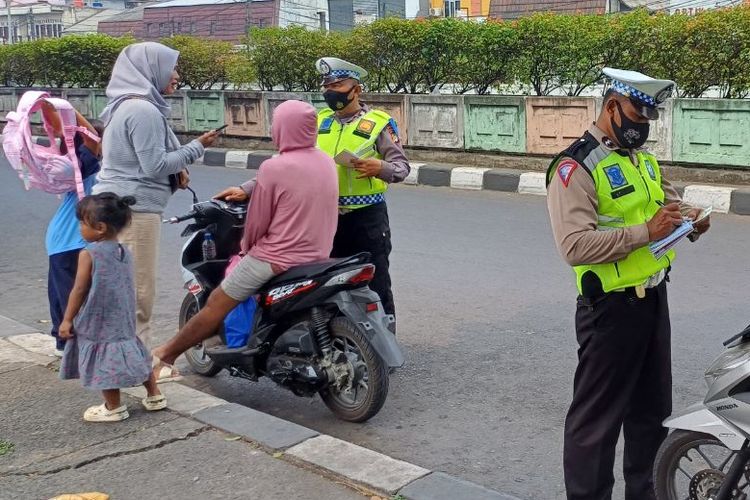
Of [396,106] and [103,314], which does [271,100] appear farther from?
[103,314]

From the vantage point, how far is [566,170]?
9.79 feet

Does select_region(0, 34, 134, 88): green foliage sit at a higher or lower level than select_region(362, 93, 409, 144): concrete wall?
higher

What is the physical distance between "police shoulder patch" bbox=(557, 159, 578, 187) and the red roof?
3284cm

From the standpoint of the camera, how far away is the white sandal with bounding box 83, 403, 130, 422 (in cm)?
434

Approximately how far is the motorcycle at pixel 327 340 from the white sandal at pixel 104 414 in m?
0.58

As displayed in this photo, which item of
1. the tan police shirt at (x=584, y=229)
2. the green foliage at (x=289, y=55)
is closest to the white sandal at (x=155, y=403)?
the tan police shirt at (x=584, y=229)

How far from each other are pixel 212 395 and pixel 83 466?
1.14m

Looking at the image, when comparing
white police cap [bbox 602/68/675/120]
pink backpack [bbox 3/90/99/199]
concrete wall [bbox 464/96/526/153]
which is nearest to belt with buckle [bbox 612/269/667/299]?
white police cap [bbox 602/68/675/120]

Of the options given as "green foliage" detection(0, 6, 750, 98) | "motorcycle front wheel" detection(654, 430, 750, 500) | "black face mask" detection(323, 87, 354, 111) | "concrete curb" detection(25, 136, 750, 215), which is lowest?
"motorcycle front wheel" detection(654, 430, 750, 500)

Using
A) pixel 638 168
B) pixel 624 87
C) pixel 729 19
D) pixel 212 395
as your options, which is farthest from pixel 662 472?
pixel 729 19

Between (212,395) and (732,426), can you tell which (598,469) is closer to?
(732,426)

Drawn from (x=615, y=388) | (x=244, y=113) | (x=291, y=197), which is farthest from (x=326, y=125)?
(x=244, y=113)

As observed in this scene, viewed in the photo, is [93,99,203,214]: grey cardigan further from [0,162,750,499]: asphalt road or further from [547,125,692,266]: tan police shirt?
[547,125,692,266]: tan police shirt

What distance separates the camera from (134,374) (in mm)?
4309
